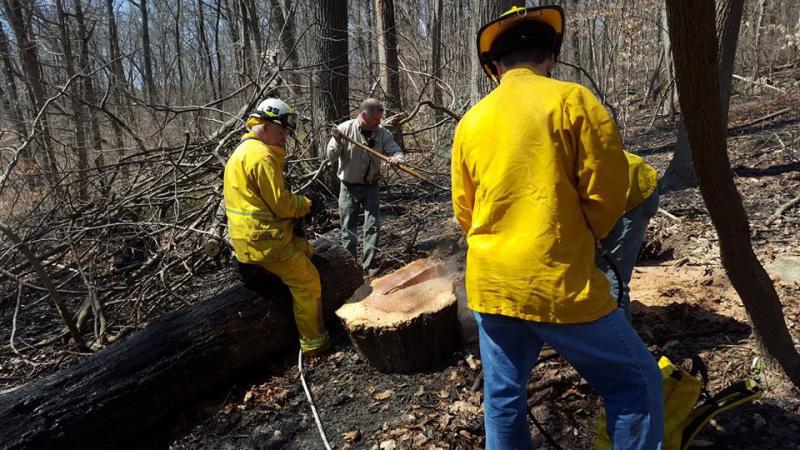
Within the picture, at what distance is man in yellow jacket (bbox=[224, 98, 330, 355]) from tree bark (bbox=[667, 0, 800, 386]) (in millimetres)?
2531

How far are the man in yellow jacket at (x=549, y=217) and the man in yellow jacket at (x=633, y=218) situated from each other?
0.88 m

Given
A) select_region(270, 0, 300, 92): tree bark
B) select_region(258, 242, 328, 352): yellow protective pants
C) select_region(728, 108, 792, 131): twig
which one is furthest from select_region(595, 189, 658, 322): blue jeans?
select_region(728, 108, 792, 131): twig

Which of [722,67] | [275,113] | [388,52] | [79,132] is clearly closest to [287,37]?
[388,52]

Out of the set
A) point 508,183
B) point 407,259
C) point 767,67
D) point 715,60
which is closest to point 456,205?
point 508,183

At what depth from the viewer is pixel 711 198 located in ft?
7.20

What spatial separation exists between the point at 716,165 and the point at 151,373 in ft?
10.9

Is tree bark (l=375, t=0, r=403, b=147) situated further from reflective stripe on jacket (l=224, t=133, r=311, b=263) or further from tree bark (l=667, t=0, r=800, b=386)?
tree bark (l=667, t=0, r=800, b=386)

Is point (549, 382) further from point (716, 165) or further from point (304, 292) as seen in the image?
point (304, 292)

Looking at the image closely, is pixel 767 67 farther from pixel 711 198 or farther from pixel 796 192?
pixel 711 198

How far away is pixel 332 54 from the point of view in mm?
7914

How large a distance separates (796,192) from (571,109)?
5.21 meters

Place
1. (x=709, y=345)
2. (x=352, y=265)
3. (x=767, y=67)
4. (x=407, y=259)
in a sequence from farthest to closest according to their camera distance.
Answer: (x=767, y=67) < (x=407, y=259) < (x=352, y=265) < (x=709, y=345)

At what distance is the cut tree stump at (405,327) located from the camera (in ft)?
10.9

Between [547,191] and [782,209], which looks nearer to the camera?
[547,191]
